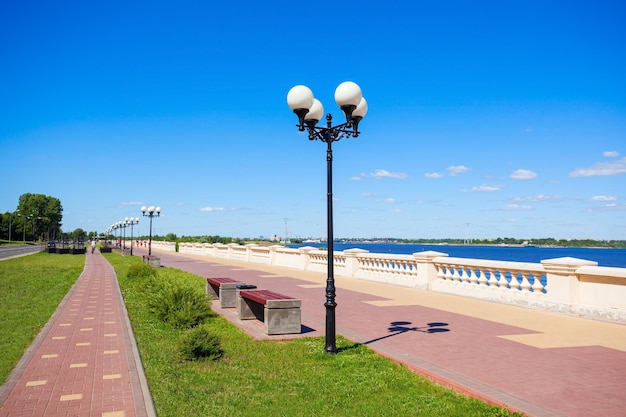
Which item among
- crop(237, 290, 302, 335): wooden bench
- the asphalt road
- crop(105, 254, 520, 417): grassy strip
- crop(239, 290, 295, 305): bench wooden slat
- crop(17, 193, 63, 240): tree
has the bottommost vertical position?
crop(105, 254, 520, 417): grassy strip

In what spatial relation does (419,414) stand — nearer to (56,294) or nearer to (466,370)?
(466,370)

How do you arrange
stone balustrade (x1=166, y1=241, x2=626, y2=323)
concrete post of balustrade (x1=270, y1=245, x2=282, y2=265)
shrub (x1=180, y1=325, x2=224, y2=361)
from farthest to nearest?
1. concrete post of balustrade (x1=270, y1=245, x2=282, y2=265)
2. stone balustrade (x1=166, y1=241, x2=626, y2=323)
3. shrub (x1=180, y1=325, x2=224, y2=361)

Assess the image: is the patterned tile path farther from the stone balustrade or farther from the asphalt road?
the asphalt road

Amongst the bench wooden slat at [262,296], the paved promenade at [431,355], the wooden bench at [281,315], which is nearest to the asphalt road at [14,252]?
the paved promenade at [431,355]

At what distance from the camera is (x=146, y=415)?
489 centimetres

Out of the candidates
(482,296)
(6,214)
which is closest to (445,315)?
(482,296)

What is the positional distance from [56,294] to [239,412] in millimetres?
12879

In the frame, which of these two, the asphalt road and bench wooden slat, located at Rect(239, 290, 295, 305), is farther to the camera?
the asphalt road

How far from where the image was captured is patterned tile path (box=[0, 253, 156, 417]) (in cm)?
518

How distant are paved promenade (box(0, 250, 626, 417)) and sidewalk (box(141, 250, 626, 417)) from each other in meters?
0.02

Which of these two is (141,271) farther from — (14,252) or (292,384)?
(14,252)

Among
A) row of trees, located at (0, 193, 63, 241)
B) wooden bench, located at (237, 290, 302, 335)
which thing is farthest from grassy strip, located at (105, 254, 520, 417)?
row of trees, located at (0, 193, 63, 241)

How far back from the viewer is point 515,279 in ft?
42.3

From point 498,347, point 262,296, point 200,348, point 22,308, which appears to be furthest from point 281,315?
point 22,308
